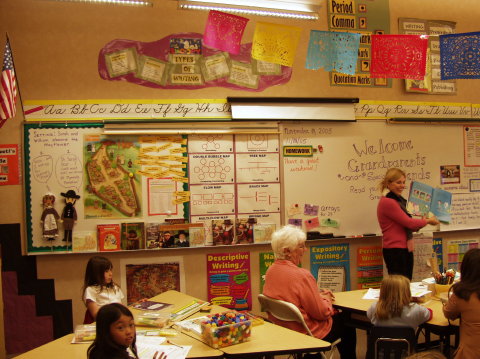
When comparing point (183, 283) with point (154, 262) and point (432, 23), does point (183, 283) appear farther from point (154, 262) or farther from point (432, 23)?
point (432, 23)

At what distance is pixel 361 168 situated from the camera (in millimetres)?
4969

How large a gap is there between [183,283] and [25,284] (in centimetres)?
136

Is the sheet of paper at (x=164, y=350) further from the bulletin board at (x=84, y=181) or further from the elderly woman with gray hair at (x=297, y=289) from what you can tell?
the bulletin board at (x=84, y=181)

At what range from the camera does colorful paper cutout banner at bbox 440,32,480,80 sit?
4.47 meters

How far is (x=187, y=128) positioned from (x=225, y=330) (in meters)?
2.40

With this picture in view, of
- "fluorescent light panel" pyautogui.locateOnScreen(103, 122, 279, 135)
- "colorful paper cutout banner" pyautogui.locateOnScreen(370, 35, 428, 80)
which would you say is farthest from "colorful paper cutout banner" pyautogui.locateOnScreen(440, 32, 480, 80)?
"fluorescent light panel" pyautogui.locateOnScreen(103, 122, 279, 135)

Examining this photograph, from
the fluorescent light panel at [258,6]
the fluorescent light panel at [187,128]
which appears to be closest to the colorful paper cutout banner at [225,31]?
the fluorescent light panel at [258,6]

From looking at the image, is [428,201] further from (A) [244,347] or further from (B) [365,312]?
(A) [244,347]

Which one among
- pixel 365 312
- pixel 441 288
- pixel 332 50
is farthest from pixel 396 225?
pixel 332 50

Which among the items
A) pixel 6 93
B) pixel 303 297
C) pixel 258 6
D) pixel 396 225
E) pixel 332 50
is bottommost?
pixel 303 297

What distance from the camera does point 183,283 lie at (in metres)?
4.52

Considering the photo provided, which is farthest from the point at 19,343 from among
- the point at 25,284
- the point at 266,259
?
the point at 266,259

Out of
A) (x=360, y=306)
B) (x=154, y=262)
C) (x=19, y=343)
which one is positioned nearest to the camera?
(x=360, y=306)

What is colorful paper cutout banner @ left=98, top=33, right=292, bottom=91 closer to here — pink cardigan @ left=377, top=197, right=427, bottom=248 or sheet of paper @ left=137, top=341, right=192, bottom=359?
pink cardigan @ left=377, top=197, right=427, bottom=248
